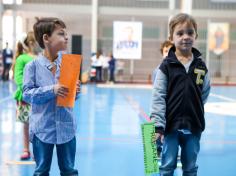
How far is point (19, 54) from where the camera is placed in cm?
424

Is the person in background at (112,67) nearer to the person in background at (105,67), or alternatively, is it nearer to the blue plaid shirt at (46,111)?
the person in background at (105,67)

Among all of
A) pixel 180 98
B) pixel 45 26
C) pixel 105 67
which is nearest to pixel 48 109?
pixel 45 26

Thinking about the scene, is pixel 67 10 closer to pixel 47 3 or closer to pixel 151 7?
pixel 47 3

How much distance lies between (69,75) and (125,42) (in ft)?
46.3

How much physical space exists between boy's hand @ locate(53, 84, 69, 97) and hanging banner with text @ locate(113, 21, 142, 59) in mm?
13937

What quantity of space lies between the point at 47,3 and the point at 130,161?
14525mm

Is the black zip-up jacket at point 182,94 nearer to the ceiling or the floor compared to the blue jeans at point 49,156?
nearer to the ceiling

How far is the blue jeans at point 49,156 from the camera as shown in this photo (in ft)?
8.12

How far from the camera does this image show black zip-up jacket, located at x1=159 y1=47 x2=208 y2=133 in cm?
239

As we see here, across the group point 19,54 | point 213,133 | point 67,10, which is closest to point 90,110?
point 213,133

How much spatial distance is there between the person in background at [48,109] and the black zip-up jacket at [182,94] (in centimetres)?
61

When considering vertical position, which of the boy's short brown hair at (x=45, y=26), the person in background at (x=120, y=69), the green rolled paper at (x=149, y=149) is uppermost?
the boy's short brown hair at (x=45, y=26)

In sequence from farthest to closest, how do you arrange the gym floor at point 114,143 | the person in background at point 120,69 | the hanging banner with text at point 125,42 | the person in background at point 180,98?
the person in background at point 120,69 → the hanging banner with text at point 125,42 → the gym floor at point 114,143 → the person in background at point 180,98

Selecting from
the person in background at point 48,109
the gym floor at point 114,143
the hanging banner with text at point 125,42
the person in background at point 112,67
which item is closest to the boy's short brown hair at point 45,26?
the person in background at point 48,109
